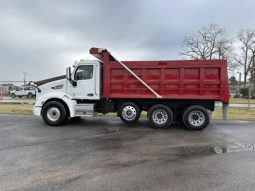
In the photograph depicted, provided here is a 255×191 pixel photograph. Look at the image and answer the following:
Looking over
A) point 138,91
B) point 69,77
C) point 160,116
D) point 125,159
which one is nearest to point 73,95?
point 69,77

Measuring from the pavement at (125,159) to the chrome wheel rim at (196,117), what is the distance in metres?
0.42

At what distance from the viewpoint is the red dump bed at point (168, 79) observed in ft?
37.0

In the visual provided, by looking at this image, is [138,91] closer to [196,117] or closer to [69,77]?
[196,117]

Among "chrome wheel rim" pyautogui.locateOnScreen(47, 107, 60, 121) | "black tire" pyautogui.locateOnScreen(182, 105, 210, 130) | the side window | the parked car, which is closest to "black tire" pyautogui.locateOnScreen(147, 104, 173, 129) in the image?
"black tire" pyautogui.locateOnScreen(182, 105, 210, 130)

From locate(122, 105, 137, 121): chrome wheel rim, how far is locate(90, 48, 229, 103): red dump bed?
459 mm

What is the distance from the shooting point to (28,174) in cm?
574

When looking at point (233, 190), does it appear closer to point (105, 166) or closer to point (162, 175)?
point (162, 175)

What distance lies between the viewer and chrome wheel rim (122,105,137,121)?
469 inches

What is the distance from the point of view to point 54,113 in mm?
12289

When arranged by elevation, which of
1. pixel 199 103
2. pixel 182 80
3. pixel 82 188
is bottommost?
pixel 82 188

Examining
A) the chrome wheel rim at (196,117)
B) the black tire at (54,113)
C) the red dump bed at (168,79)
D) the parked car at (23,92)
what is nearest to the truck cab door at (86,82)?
the red dump bed at (168,79)

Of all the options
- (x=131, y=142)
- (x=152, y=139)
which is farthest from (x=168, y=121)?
(x=131, y=142)

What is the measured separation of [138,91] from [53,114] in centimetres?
347

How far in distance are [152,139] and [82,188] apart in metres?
4.77
